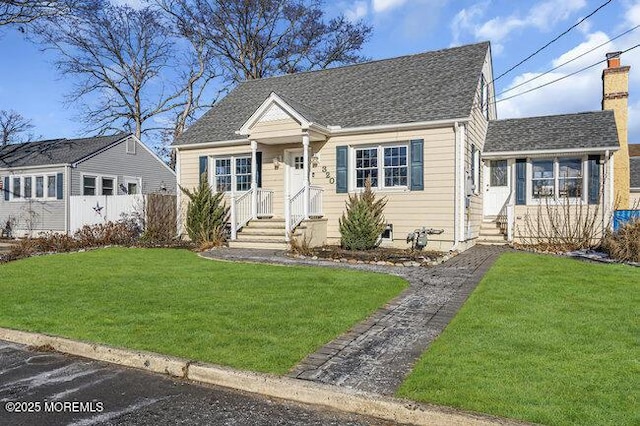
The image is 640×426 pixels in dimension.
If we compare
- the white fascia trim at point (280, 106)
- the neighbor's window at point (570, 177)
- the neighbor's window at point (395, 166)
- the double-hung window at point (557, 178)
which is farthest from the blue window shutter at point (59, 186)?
the neighbor's window at point (570, 177)

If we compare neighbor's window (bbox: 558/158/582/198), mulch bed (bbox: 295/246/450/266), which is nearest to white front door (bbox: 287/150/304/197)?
mulch bed (bbox: 295/246/450/266)

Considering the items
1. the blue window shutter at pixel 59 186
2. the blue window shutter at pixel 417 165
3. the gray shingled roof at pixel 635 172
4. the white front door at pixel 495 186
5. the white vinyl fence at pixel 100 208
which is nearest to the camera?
the blue window shutter at pixel 417 165

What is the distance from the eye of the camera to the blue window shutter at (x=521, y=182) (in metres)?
16.2

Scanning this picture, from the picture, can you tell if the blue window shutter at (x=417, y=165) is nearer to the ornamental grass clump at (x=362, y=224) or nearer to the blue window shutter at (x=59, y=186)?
the ornamental grass clump at (x=362, y=224)

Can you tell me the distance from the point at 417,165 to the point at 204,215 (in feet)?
24.2

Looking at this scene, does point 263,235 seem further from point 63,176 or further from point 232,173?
point 63,176

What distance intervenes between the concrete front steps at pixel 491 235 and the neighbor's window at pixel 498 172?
149 centimetres

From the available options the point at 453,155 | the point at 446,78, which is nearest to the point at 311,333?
the point at 453,155

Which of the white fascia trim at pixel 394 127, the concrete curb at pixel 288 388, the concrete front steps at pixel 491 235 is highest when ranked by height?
the white fascia trim at pixel 394 127

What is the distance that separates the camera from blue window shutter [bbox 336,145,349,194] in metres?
15.2

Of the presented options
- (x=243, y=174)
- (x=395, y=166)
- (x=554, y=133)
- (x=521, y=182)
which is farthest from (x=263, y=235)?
(x=554, y=133)

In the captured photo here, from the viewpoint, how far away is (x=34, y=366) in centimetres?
499

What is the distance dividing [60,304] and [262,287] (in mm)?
3243

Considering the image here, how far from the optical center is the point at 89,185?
23875 mm
